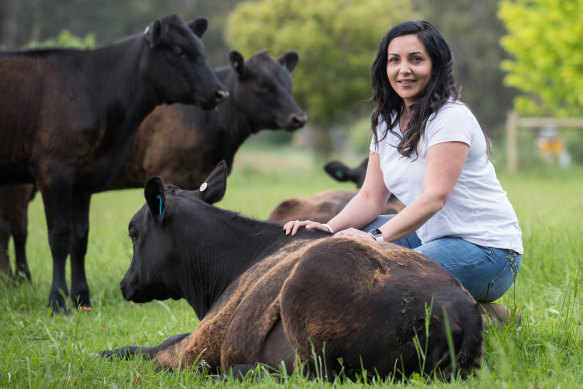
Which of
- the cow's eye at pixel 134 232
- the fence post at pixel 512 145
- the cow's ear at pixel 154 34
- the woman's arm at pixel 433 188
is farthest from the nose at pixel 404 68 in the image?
the fence post at pixel 512 145

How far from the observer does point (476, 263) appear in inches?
163

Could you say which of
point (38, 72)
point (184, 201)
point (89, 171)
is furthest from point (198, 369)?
point (38, 72)

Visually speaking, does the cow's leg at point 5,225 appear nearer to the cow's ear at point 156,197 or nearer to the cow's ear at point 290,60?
the cow's ear at point 290,60

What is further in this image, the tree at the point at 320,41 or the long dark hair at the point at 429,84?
the tree at the point at 320,41

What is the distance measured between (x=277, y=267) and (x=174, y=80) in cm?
404

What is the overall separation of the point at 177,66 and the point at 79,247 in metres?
2.02

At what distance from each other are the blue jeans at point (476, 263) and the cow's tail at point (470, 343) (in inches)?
27.5

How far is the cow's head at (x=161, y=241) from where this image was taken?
4383 millimetres

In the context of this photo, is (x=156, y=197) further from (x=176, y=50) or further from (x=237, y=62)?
(x=237, y=62)

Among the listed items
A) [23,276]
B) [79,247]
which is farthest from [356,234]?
[23,276]

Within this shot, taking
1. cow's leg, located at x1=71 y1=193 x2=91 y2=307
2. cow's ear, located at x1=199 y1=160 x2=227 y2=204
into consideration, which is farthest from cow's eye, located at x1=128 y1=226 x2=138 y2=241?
cow's leg, located at x1=71 y1=193 x2=91 y2=307

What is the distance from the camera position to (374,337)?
3309mm

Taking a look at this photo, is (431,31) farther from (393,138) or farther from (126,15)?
(126,15)

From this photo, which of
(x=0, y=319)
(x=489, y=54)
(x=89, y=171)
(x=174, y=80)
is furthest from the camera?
(x=489, y=54)
